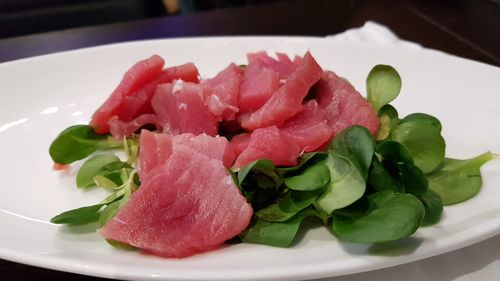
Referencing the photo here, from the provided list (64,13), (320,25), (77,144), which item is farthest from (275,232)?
(64,13)

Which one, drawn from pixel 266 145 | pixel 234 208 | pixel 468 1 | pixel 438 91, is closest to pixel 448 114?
pixel 438 91

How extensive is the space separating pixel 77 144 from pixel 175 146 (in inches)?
12.8

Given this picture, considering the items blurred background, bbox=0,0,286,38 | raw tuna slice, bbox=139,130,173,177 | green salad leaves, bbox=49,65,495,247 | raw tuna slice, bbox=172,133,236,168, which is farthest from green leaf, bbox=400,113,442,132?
blurred background, bbox=0,0,286,38

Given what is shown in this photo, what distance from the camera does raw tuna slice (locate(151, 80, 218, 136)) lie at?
4.00 feet

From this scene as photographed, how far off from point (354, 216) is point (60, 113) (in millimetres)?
893

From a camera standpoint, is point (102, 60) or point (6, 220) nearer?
point (6, 220)

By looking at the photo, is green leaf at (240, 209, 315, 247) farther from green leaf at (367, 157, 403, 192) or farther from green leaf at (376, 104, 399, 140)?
green leaf at (376, 104, 399, 140)

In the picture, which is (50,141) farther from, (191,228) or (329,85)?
(329,85)

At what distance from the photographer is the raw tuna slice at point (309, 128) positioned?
1102 mm

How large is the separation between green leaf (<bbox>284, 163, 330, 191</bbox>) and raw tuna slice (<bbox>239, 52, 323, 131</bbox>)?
155mm

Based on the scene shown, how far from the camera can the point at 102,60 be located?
166 centimetres

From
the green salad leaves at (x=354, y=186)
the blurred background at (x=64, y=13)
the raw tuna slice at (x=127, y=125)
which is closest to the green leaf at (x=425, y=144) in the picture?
the green salad leaves at (x=354, y=186)

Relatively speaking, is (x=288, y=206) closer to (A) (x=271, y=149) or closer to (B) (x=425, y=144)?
(A) (x=271, y=149)

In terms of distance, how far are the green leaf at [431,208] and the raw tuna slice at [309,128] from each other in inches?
9.1
